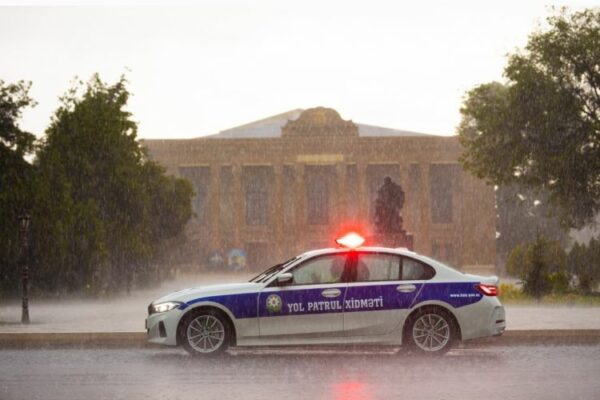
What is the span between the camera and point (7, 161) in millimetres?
34594

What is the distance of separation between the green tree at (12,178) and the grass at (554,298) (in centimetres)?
1445

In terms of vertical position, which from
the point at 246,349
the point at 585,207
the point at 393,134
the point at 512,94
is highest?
the point at 393,134

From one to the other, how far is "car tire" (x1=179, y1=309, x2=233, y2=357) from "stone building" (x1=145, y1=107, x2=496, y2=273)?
231ft

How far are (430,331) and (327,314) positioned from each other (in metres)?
1.44

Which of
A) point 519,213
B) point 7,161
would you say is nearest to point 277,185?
point 519,213

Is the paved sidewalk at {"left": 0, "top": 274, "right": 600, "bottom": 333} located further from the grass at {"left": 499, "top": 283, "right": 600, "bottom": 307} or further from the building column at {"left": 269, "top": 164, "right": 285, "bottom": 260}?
the building column at {"left": 269, "top": 164, "right": 285, "bottom": 260}

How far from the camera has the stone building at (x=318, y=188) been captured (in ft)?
281

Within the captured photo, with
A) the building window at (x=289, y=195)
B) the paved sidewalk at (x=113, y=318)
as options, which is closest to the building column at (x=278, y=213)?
the building window at (x=289, y=195)

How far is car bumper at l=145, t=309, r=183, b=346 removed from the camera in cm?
1384

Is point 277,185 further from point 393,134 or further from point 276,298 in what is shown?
point 276,298

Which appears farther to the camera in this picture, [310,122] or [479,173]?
[310,122]

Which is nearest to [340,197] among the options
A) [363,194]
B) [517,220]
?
[363,194]

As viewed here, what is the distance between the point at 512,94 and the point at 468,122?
3218cm

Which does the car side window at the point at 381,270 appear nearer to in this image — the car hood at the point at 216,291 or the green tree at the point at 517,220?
the car hood at the point at 216,291
